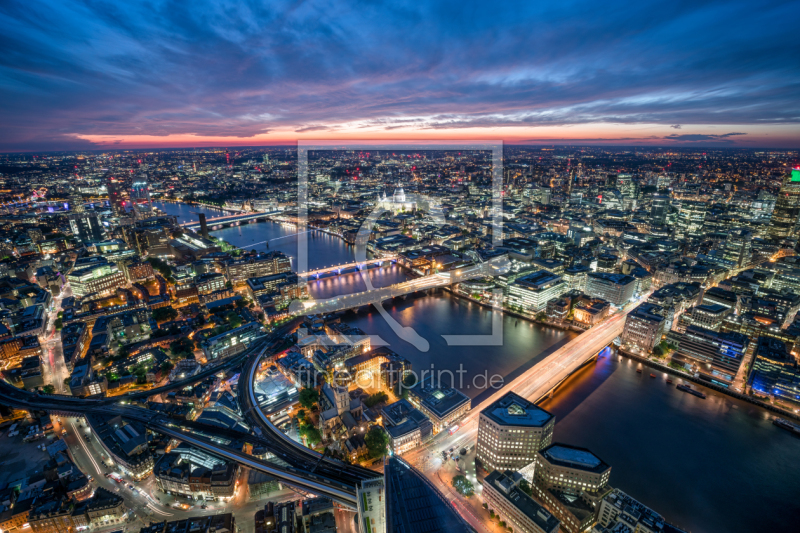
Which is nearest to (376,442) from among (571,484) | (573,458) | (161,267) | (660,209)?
(571,484)

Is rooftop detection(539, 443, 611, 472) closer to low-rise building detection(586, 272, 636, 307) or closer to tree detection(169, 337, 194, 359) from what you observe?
low-rise building detection(586, 272, 636, 307)

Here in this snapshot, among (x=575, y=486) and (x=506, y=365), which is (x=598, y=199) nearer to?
(x=506, y=365)

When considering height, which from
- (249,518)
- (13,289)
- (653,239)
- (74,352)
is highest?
(653,239)

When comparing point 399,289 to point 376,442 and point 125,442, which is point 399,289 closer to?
point 376,442

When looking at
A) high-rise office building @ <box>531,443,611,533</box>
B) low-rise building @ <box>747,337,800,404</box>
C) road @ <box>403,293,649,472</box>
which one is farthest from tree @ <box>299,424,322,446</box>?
low-rise building @ <box>747,337,800,404</box>

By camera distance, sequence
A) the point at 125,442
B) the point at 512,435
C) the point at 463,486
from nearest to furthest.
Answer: the point at 463,486
the point at 512,435
the point at 125,442

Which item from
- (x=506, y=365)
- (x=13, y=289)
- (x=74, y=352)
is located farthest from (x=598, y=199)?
(x=13, y=289)
